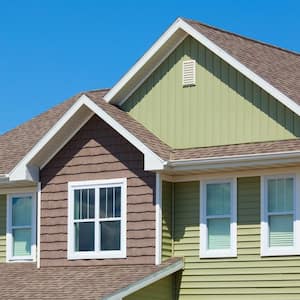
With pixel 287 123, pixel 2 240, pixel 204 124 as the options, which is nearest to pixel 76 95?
pixel 2 240

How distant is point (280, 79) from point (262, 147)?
2046 millimetres

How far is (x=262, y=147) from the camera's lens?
23.5m

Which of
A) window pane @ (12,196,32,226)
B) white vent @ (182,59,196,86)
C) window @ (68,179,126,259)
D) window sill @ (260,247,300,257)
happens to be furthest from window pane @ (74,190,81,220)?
window sill @ (260,247,300,257)

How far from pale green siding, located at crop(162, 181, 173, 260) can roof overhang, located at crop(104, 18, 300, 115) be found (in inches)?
103

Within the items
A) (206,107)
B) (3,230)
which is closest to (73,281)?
(3,230)

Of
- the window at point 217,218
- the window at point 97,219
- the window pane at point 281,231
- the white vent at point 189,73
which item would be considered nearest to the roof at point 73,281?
the window at point 97,219

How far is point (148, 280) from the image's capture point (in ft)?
75.9

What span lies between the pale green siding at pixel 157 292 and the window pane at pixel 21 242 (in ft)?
14.9

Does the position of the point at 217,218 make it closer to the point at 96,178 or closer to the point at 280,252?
the point at 280,252

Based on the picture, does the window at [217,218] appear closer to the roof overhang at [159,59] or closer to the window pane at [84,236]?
the roof overhang at [159,59]

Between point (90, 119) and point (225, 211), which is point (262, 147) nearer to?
point (225, 211)

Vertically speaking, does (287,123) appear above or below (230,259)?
above

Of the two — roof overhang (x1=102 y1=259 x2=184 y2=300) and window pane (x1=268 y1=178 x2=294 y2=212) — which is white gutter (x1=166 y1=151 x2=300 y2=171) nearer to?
window pane (x1=268 y1=178 x2=294 y2=212)

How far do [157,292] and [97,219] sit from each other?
2.57 metres
